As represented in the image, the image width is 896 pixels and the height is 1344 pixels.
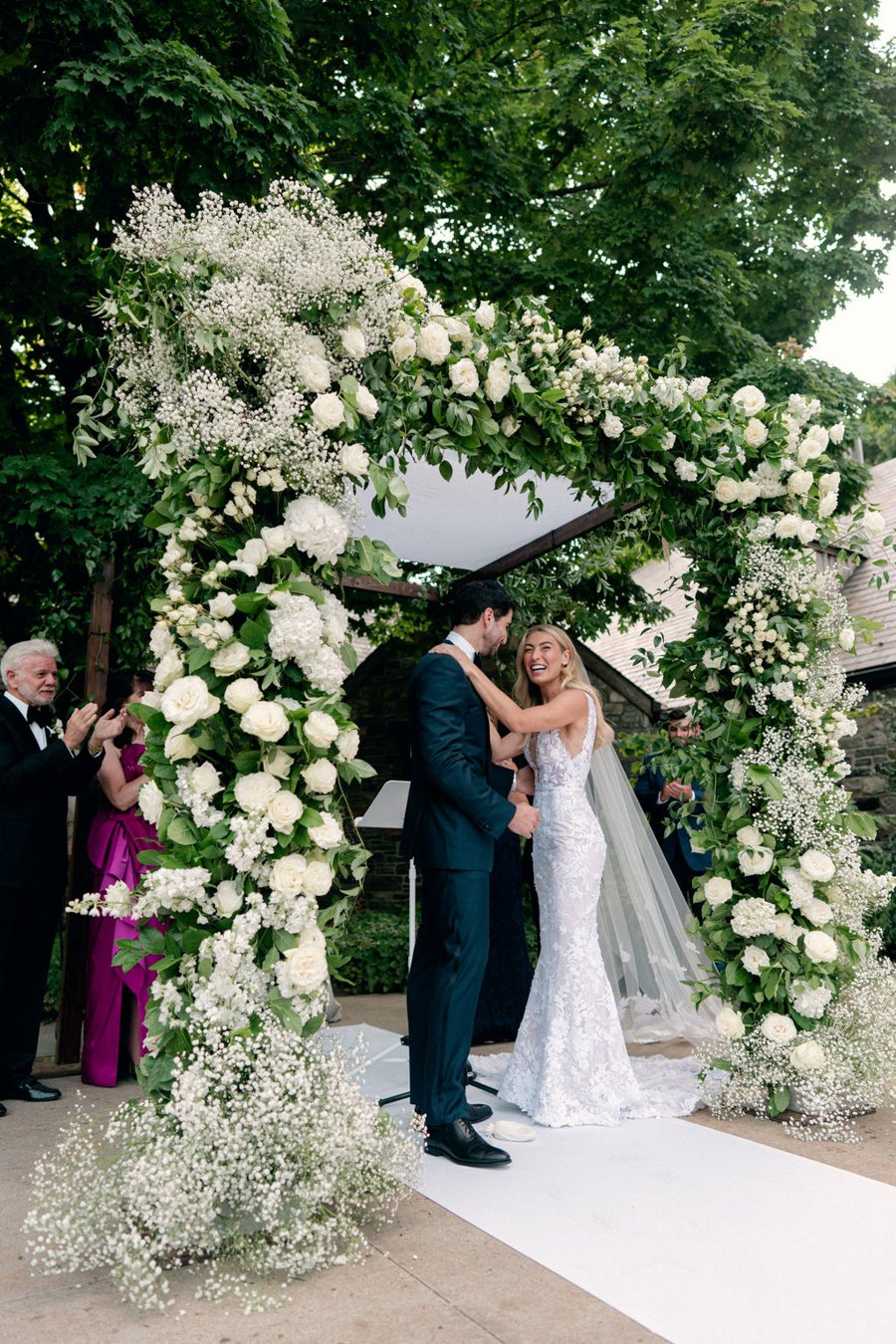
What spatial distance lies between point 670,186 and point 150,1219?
28.6 feet

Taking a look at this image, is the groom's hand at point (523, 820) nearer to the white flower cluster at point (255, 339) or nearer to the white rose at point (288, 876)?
the white rose at point (288, 876)

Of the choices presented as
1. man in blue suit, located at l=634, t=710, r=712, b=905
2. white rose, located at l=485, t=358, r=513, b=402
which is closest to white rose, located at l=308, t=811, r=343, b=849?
white rose, located at l=485, t=358, r=513, b=402

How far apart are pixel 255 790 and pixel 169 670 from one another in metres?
0.55

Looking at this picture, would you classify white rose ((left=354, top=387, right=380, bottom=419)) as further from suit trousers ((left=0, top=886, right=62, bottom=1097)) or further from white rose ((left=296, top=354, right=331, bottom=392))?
suit trousers ((left=0, top=886, right=62, bottom=1097))

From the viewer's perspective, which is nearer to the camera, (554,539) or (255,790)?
(255,790)

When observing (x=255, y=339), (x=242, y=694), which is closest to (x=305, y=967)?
(x=242, y=694)

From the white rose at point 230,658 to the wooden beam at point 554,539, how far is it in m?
2.63

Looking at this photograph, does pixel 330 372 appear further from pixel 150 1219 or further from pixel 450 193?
pixel 450 193

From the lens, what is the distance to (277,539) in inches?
136

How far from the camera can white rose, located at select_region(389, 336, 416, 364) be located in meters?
3.84

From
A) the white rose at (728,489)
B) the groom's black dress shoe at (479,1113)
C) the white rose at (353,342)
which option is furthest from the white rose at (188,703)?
the white rose at (728,489)

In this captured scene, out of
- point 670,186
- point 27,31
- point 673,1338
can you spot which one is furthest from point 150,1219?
point 670,186

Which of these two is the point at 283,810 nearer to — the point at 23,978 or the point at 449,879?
the point at 449,879

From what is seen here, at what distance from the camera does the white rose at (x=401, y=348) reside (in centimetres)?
384
